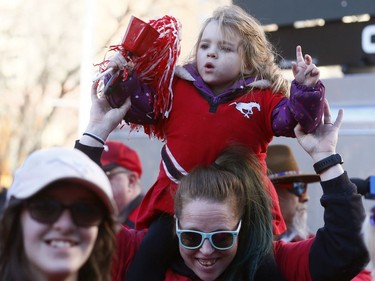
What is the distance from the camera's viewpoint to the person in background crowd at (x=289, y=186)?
464cm

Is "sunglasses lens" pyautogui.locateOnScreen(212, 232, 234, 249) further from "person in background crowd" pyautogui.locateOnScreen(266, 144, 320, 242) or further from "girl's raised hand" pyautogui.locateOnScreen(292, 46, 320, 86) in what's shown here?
"person in background crowd" pyautogui.locateOnScreen(266, 144, 320, 242)

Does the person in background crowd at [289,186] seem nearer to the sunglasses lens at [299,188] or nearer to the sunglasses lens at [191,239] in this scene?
the sunglasses lens at [299,188]

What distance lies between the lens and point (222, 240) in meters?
3.06

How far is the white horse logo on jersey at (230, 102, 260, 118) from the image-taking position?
10.6 ft

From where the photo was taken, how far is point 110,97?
3359mm

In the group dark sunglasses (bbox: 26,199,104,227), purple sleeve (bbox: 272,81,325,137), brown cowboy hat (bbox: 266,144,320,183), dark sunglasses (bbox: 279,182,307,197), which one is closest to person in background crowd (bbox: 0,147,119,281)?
dark sunglasses (bbox: 26,199,104,227)

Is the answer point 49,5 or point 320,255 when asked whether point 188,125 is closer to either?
point 320,255

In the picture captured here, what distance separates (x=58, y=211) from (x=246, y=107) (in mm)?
1235

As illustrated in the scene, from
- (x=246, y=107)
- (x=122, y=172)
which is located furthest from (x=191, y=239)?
(x=122, y=172)

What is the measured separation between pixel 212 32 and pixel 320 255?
100 cm

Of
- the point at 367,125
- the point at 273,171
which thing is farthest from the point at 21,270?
the point at 367,125

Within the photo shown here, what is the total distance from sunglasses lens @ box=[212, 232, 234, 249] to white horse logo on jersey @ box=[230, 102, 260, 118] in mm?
490

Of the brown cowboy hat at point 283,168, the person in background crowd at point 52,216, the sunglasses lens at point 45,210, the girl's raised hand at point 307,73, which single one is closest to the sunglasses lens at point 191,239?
the girl's raised hand at point 307,73

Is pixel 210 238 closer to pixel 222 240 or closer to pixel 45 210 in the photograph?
pixel 222 240
